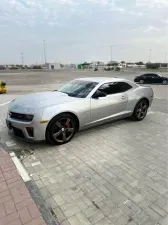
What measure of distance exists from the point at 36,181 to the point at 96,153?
134cm

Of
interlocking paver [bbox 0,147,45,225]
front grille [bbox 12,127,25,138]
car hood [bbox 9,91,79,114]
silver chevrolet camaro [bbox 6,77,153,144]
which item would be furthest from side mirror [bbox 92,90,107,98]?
interlocking paver [bbox 0,147,45,225]

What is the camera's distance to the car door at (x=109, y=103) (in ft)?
14.8

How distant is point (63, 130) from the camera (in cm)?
Answer: 402

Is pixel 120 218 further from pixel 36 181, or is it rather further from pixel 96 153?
pixel 96 153

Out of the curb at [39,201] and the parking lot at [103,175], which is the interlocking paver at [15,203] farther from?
the parking lot at [103,175]

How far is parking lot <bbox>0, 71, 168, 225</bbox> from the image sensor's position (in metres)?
2.28

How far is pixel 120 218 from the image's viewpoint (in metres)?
2.20

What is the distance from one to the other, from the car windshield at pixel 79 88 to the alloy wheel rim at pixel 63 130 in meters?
0.77

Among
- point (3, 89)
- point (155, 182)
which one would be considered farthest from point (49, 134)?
point (3, 89)

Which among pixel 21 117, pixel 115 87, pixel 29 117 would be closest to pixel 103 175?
pixel 29 117

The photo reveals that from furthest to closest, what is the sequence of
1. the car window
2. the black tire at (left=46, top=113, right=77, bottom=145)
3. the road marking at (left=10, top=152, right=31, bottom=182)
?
the car window → the black tire at (left=46, top=113, right=77, bottom=145) → the road marking at (left=10, top=152, right=31, bottom=182)

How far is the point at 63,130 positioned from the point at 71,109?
49 centimetres

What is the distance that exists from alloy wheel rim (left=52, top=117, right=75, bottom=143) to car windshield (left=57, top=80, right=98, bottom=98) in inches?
30.5

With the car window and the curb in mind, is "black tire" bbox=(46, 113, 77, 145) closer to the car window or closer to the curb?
the curb
